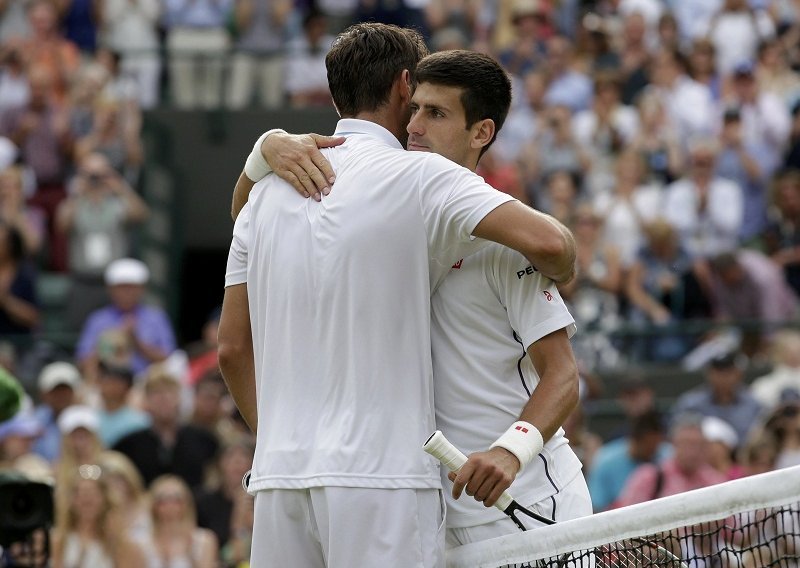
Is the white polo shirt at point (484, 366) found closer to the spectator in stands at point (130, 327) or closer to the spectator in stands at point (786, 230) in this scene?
the spectator in stands at point (130, 327)

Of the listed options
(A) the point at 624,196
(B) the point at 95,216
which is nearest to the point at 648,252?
(A) the point at 624,196

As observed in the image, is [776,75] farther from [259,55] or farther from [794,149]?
[259,55]

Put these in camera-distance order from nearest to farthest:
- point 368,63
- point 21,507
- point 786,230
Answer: point 368,63
point 21,507
point 786,230

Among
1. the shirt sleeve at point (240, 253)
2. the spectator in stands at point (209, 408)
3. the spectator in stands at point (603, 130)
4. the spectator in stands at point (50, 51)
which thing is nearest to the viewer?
the shirt sleeve at point (240, 253)

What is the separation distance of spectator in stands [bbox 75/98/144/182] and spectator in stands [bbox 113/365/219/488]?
14.7ft

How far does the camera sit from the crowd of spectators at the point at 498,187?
35.4ft

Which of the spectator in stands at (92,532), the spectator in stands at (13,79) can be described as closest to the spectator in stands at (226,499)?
the spectator in stands at (92,532)

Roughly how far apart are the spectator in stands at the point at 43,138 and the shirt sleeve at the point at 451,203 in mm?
11283

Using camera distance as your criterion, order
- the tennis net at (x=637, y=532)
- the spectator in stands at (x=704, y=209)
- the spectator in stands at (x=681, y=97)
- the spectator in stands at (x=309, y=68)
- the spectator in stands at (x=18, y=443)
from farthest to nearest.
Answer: the spectator in stands at (x=309, y=68), the spectator in stands at (x=681, y=97), the spectator in stands at (x=704, y=209), the spectator in stands at (x=18, y=443), the tennis net at (x=637, y=532)

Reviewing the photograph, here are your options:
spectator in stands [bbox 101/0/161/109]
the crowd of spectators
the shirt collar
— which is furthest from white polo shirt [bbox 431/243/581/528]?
spectator in stands [bbox 101/0/161/109]

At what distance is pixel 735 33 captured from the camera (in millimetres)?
17375

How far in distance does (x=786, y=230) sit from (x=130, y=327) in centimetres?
Result: 530

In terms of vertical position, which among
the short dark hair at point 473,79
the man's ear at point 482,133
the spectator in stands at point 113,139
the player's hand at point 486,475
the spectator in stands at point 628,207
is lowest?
the spectator in stands at point 628,207

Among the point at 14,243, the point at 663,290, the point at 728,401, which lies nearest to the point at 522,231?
the point at 728,401
